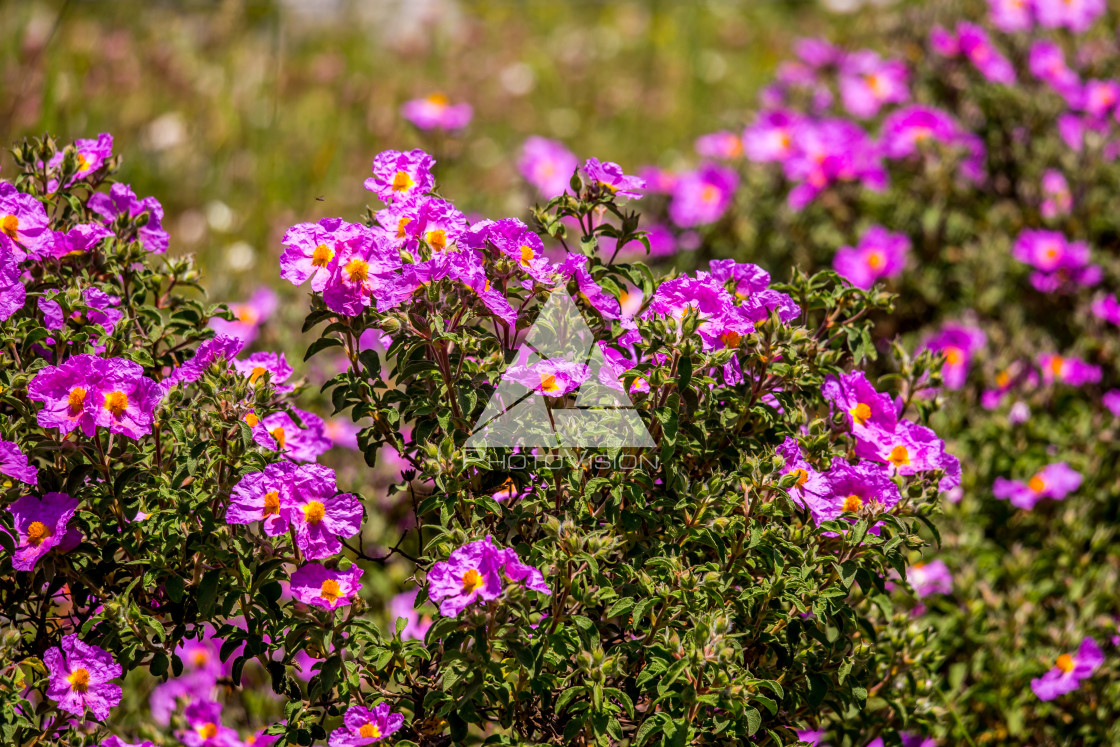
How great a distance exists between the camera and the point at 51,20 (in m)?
5.79

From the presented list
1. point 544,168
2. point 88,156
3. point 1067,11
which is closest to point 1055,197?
point 1067,11

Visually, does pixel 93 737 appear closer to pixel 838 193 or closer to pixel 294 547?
pixel 294 547

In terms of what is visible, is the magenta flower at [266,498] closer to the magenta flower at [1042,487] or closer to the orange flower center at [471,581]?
the orange flower center at [471,581]

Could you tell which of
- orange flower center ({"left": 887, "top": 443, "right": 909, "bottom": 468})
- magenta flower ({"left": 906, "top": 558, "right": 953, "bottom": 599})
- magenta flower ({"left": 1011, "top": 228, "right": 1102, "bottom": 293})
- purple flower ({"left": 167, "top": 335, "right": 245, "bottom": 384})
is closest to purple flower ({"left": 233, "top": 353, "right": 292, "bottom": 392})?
purple flower ({"left": 167, "top": 335, "right": 245, "bottom": 384})

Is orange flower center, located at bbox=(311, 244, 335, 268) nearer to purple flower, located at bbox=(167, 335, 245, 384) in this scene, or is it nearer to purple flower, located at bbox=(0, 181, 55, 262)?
purple flower, located at bbox=(167, 335, 245, 384)

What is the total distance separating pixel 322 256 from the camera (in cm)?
173

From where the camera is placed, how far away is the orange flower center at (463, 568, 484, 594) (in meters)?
1.51

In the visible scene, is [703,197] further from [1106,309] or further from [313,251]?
[313,251]

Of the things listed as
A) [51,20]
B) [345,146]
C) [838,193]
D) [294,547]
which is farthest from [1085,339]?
[51,20]

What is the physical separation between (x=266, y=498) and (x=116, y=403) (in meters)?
0.29

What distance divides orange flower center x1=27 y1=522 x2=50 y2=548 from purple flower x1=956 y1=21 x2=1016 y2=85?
387 cm

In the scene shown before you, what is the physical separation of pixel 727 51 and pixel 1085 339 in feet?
12.8

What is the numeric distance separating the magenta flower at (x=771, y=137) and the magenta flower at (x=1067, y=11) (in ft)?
3.60

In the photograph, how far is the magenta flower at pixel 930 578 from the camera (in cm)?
278
